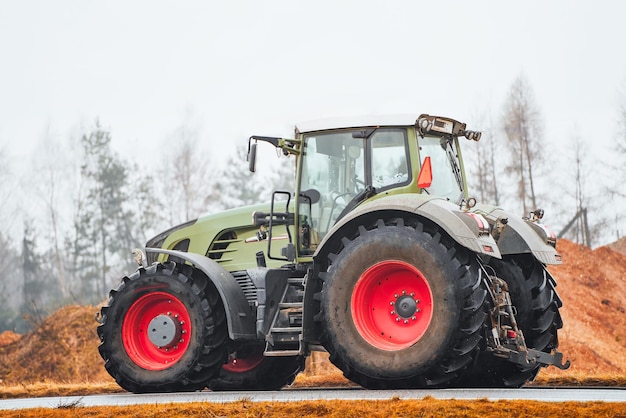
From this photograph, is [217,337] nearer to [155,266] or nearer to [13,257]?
[155,266]

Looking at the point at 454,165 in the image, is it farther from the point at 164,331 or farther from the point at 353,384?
the point at 164,331

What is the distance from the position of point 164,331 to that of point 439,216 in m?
3.38

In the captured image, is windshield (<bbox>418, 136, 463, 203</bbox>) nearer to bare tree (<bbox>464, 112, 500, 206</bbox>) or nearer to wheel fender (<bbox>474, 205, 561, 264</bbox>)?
wheel fender (<bbox>474, 205, 561, 264</bbox>)

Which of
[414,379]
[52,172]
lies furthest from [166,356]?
[52,172]

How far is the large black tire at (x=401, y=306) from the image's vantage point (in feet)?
25.8

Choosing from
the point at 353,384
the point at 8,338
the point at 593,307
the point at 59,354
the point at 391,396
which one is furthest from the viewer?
the point at 8,338

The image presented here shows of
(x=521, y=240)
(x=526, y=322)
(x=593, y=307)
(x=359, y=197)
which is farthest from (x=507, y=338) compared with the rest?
(x=593, y=307)

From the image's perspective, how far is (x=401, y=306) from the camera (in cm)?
834

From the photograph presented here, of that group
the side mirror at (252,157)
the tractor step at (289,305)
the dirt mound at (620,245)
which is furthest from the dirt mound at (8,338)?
the dirt mound at (620,245)

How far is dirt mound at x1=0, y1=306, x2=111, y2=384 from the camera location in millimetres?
19719

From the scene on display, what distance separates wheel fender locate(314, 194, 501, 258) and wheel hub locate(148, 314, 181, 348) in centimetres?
202

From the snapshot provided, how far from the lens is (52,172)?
137 feet

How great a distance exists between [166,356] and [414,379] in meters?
3.06

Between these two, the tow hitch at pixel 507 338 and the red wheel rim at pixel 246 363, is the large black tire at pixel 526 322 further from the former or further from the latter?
the red wheel rim at pixel 246 363
